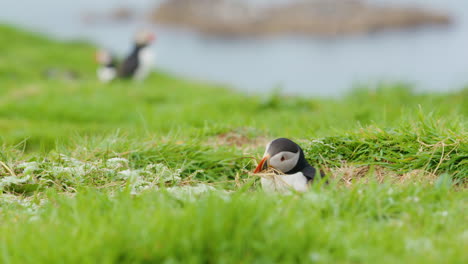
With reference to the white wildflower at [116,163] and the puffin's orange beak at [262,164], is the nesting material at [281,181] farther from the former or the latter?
the white wildflower at [116,163]

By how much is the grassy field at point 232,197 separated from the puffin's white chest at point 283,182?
0.12 metres

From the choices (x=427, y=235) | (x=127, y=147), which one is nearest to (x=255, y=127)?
(x=127, y=147)

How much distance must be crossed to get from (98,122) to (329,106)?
359 cm

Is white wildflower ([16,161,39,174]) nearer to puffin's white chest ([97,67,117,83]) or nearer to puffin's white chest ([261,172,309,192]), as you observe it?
puffin's white chest ([261,172,309,192])

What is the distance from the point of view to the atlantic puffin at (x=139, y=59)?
11.7 meters

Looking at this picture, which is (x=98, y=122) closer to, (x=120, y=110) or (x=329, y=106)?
(x=120, y=110)

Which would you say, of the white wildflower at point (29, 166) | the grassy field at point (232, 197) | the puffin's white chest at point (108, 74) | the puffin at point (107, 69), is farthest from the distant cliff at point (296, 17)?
the white wildflower at point (29, 166)

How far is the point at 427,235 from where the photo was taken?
2.34 meters

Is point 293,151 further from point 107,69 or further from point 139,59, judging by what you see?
point 107,69

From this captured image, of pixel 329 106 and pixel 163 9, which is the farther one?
pixel 163 9

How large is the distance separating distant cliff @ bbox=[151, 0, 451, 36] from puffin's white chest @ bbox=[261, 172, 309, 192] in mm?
14550

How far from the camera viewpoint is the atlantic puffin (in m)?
11.7

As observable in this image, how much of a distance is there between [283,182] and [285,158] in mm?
170

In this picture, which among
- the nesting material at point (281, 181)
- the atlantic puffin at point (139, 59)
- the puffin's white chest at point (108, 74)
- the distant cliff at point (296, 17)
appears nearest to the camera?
the nesting material at point (281, 181)
